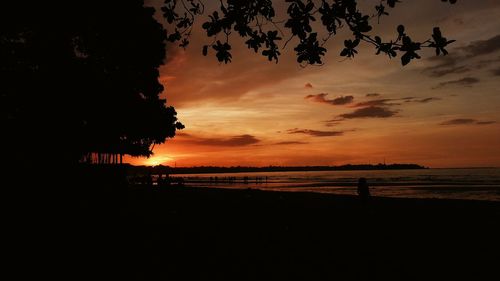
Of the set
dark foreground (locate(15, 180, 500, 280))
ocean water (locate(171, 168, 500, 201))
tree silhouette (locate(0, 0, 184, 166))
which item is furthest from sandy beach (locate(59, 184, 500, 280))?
ocean water (locate(171, 168, 500, 201))

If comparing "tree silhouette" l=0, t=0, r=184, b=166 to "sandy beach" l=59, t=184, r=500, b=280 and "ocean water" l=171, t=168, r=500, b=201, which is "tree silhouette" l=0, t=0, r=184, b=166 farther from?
"ocean water" l=171, t=168, r=500, b=201

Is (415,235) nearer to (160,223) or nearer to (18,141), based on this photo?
(160,223)

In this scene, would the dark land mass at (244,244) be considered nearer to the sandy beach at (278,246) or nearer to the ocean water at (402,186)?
the sandy beach at (278,246)

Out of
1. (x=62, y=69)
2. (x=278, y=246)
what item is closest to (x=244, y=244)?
(x=278, y=246)

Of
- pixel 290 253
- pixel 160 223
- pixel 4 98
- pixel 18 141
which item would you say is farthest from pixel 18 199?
pixel 290 253

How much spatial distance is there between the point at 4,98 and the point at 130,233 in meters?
9.66

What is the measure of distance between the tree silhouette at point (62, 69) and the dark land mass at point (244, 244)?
2.20m

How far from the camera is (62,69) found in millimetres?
15922

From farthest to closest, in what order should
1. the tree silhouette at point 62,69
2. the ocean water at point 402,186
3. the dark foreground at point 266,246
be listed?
the ocean water at point 402,186 < the tree silhouette at point 62,69 < the dark foreground at point 266,246

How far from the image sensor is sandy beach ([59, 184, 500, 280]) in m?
7.76

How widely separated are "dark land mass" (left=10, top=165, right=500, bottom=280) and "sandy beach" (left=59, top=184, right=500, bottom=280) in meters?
0.02

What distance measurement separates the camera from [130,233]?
1182cm

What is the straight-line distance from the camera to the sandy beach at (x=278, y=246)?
7762mm

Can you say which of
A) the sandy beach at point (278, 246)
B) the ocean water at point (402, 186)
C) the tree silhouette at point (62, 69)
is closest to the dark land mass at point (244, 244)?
the sandy beach at point (278, 246)
